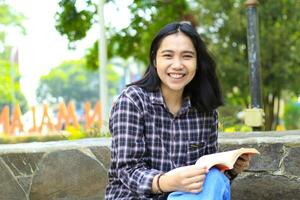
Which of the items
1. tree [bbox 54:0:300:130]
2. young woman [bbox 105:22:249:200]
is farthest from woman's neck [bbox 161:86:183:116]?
tree [bbox 54:0:300:130]

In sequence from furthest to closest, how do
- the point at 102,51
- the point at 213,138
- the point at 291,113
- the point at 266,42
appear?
the point at 291,113, the point at 266,42, the point at 102,51, the point at 213,138

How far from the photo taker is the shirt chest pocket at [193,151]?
1.85 meters

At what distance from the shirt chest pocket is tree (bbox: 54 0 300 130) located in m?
7.31

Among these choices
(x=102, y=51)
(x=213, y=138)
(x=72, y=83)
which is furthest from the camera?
(x=72, y=83)

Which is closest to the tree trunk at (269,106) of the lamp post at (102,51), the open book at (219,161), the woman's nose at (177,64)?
the lamp post at (102,51)

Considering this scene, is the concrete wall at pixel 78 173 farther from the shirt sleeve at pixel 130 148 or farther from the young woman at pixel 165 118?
the shirt sleeve at pixel 130 148

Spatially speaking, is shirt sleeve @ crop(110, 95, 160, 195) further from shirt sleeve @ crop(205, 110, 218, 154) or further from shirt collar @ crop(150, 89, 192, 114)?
shirt sleeve @ crop(205, 110, 218, 154)

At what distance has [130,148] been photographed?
1707 mm

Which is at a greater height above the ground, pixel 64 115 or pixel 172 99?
pixel 172 99

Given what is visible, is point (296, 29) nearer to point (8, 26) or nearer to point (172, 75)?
point (172, 75)

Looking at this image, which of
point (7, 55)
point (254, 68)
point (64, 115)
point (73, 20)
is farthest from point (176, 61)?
point (7, 55)

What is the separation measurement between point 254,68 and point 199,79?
8.05 feet

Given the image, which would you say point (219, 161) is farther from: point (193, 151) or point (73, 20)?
point (73, 20)

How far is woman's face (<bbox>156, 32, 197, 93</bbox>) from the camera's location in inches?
70.0
